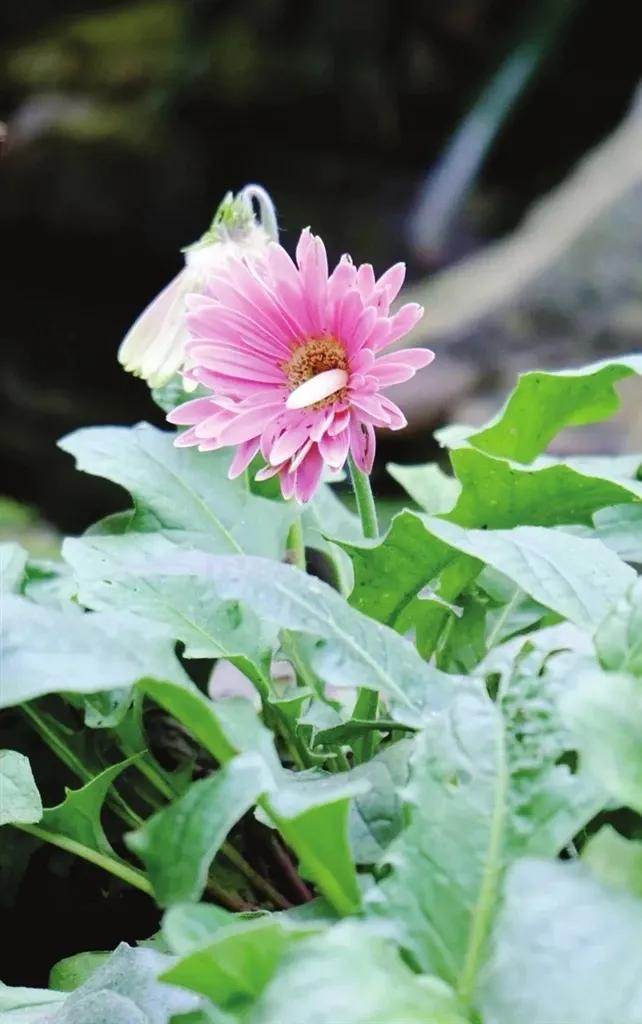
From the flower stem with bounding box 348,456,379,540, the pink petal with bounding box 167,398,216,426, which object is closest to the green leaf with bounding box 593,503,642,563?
the flower stem with bounding box 348,456,379,540

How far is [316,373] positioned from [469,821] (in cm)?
24

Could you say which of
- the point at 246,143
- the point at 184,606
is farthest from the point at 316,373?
the point at 246,143

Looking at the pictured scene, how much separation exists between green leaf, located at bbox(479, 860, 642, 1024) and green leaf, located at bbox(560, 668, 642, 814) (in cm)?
3

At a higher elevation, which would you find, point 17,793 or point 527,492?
point 527,492

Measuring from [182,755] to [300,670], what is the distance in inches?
5.8

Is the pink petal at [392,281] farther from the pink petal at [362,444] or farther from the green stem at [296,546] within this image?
the green stem at [296,546]

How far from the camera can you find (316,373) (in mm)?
494

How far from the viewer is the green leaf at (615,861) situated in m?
0.31

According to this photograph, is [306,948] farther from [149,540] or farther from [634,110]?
[634,110]

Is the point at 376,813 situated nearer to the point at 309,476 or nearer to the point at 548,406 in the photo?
the point at 309,476

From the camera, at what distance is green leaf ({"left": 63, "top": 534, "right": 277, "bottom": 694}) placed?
479 mm

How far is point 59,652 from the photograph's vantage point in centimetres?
35

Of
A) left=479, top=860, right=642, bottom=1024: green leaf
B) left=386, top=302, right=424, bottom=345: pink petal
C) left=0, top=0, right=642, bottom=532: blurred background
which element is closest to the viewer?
left=479, top=860, right=642, bottom=1024: green leaf

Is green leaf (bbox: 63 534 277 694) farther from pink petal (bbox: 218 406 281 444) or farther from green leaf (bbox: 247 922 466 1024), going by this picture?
green leaf (bbox: 247 922 466 1024)
